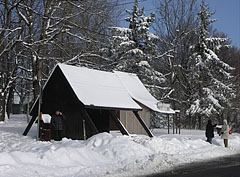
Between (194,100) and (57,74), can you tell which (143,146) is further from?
(194,100)

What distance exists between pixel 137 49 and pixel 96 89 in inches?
718

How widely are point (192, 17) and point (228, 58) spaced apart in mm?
9501

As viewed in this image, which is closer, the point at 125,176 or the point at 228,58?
the point at 125,176

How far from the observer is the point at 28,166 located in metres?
10.5

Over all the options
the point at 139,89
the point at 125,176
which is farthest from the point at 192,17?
the point at 125,176

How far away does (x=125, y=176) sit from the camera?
32.8 feet

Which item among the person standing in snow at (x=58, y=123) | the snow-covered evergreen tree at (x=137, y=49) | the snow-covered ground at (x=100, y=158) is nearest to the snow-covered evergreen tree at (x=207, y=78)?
the snow-covered evergreen tree at (x=137, y=49)

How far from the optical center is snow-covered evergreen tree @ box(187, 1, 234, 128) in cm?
3828

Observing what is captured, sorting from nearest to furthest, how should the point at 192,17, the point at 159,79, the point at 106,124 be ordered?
the point at 106,124 < the point at 159,79 < the point at 192,17

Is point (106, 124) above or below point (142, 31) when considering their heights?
below

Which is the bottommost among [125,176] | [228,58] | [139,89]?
[125,176]

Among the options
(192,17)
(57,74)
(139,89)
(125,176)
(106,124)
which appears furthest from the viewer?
(192,17)

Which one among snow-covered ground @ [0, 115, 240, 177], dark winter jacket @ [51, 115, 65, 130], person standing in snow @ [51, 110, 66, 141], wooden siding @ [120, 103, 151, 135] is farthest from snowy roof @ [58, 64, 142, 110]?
wooden siding @ [120, 103, 151, 135]

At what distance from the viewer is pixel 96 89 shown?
63.9 ft
